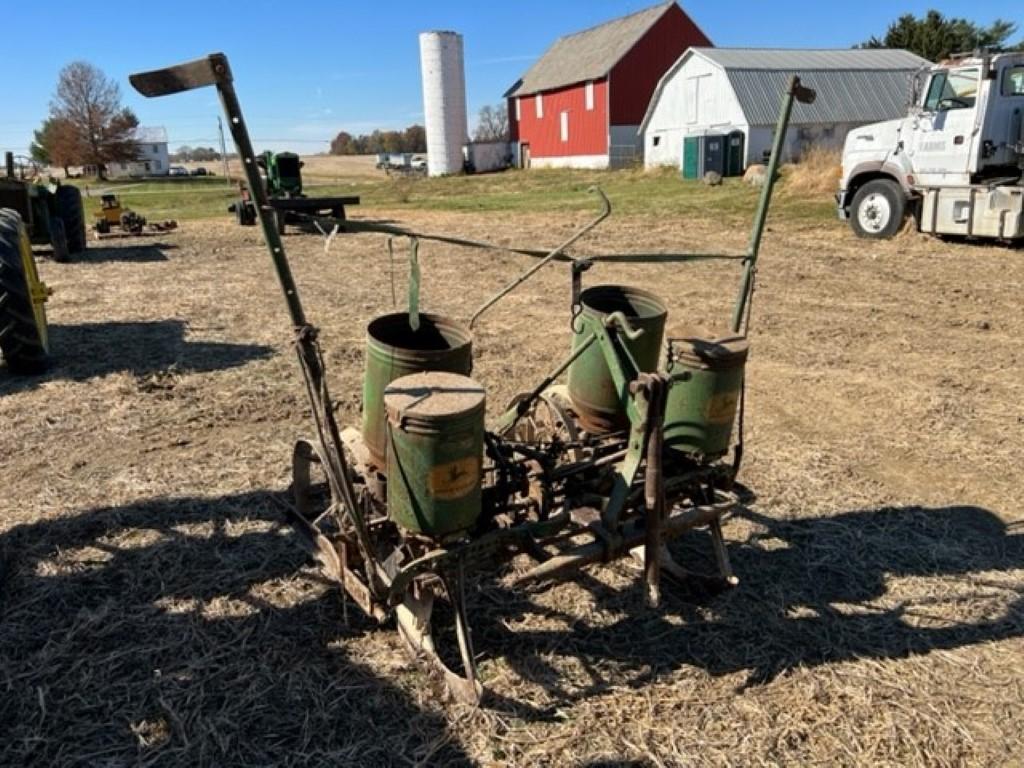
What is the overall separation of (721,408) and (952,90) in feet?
39.7

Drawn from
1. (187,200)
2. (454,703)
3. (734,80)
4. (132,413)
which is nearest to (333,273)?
(132,413)

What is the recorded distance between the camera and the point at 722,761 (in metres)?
2.59

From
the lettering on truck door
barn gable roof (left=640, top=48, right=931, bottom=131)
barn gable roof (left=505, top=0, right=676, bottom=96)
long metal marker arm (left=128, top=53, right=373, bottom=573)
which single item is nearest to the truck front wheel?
the lettering on truck door

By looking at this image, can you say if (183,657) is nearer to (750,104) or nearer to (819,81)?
(750,104)

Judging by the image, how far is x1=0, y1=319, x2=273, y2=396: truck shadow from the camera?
654 cm

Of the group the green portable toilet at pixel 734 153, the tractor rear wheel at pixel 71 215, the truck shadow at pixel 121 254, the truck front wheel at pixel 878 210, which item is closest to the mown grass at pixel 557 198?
the truck front wheel at pixel 878 210

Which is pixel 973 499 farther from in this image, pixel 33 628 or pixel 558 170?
pixel 558 170

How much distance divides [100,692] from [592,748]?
181cm

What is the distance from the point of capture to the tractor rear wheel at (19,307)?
604cm

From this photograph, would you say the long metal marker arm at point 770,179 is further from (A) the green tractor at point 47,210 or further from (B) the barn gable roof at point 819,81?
(B) the barn gable roof at point 819,81

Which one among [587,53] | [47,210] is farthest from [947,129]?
[587,53]

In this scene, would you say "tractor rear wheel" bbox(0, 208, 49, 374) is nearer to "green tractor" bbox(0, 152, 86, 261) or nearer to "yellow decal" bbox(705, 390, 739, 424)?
"green tractor" bbox(0, 152, 86, 261)

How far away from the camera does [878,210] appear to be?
13195mm

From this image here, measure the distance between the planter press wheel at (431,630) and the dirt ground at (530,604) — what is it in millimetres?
92
